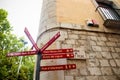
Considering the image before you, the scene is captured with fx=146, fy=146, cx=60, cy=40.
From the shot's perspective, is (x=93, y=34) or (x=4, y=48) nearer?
(x=93, y=34)

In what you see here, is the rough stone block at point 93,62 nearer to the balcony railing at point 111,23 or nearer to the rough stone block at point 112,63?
the rough stone block at point 112,63

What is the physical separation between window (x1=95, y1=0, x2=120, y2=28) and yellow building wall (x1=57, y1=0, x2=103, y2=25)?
0.83 feet

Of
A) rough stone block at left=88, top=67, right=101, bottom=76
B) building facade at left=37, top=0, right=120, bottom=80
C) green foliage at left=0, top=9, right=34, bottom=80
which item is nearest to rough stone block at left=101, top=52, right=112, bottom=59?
building facade at left=37, top=0, right=120, bottom=80

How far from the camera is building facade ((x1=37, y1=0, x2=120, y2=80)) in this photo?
14.1ft

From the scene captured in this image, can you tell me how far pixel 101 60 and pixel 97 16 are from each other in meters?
A: 2.42

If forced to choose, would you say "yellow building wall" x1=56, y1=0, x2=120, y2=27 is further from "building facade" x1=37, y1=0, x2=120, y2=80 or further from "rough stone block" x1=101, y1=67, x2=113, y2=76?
"rough stone block" x1=101, y1=67, x2=113, y2=76

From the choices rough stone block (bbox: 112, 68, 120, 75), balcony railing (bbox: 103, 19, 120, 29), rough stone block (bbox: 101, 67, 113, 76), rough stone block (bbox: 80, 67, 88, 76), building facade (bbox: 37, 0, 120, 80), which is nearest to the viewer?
rough stone block (bbox: 80, 67, 88, 76)

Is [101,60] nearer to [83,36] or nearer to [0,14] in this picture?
[83,36]

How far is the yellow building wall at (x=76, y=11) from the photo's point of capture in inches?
221

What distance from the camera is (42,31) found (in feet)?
17.4

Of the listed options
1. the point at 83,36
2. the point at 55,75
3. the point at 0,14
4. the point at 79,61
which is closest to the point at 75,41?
the point at 83,36

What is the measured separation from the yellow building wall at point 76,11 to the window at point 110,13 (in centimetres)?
25

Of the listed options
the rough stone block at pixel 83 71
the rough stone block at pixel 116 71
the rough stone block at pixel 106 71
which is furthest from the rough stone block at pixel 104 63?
the rough stone block at pixel 83 71

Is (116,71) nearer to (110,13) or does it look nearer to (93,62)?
(93,62)
